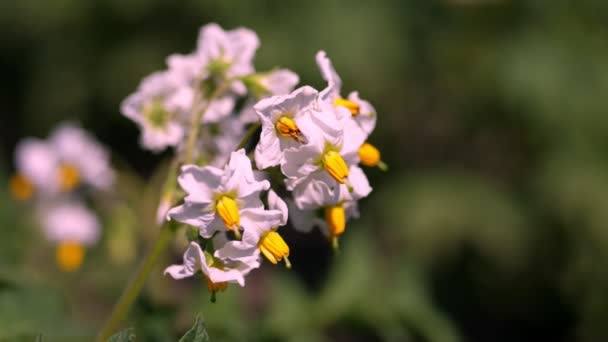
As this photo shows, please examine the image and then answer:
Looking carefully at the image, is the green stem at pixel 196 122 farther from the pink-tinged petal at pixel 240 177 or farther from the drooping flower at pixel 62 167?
the drooping flower at pixel 62 167

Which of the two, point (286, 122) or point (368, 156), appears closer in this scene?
point (286, 122)

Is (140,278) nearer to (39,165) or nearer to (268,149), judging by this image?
(268,149)

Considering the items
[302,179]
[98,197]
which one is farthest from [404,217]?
[302,179]

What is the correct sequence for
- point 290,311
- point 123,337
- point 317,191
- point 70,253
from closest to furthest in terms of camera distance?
point 123,337 < point 317,191 < point 290,311 < point 70,253

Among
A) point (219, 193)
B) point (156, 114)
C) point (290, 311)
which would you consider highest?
point (219, 193)

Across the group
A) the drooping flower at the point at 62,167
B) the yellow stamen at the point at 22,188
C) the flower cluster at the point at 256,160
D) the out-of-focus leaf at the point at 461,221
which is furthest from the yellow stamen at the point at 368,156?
the out-of-focus leaf at the point at 461,221

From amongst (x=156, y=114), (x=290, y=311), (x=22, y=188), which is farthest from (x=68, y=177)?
(x=156, y=114)

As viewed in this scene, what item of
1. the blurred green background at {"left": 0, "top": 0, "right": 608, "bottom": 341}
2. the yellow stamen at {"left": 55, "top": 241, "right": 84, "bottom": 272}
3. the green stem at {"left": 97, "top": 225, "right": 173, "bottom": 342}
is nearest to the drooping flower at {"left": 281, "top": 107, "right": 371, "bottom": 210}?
the green stem at {"left": 97, "top": 225, "right": 173, "bottom": 342}
